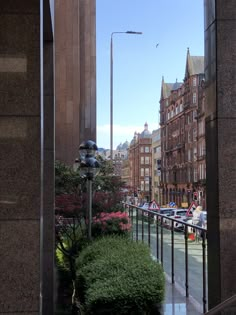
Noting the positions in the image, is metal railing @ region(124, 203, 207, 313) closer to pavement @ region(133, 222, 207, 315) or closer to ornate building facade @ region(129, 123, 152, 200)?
pavement @ region(133, 222, 207, 315)

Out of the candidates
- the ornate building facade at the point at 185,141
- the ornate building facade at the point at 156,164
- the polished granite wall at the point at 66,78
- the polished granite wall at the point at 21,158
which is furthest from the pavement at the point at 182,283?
the ornate building facade at the point at 156,164

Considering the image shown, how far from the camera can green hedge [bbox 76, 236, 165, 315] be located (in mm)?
5641

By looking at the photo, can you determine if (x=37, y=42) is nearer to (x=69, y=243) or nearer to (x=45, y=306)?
(x=45, y=306)

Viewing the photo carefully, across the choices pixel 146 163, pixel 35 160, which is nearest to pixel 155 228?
pixel 35 160

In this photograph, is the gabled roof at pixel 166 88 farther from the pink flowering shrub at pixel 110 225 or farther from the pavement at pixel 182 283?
the pavement at pixel 182 283

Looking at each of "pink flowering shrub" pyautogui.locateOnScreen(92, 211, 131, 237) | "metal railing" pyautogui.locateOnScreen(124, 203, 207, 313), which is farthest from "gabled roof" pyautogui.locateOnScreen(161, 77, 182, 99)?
"metal railing" pyautogui.locateOnScreen(124, 203, 207, 313)

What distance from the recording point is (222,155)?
5.53 meters

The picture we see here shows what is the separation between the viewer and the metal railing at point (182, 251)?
278 inches

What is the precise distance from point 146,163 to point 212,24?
13247 centimetres

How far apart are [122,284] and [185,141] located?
9535cm

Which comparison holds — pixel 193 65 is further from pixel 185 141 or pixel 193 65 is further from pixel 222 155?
pixel 222 155

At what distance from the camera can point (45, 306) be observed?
712 cm

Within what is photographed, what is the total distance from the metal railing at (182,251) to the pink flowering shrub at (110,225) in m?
→ 0.68

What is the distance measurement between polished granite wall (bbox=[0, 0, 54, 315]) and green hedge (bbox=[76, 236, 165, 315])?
1.36m
